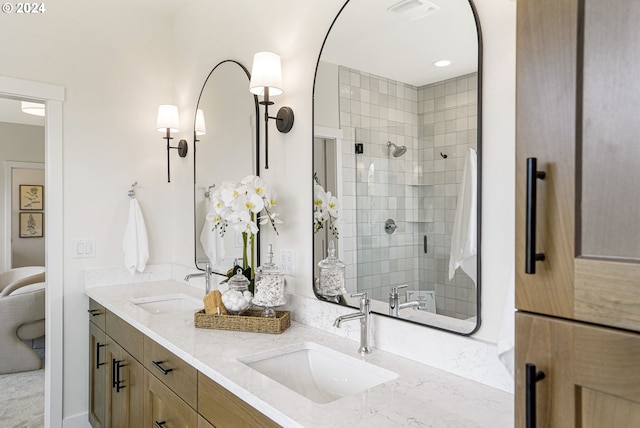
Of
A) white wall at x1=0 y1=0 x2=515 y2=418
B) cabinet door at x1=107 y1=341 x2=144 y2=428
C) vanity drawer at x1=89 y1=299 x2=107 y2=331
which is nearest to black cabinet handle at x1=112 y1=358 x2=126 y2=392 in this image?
cabinet door at x1=107 y1=341 x2=144 y2=428

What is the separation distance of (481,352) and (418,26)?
993 mm

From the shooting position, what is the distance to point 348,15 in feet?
5.33

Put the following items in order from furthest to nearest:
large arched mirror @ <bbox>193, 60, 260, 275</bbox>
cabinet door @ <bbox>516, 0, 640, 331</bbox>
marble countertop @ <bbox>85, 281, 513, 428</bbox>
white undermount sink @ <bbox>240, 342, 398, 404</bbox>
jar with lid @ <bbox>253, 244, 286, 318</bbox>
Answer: large arched mirror @ <bbox>193, 60, 260, 275</bbox>, jar with lid @ <bbox>253, 244, 286, 318</bbox>, white undermount sink @ <bbox>240, 342, 398, 404</bbox>, marble countertop @ <bbox>85, 281, 513, 428</bbox>, cabinet door @ <bbox>516, 0, 640, 331</bbox>

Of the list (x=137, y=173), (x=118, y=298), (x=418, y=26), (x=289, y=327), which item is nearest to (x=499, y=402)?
(x=289, y=327)

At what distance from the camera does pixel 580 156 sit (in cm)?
58

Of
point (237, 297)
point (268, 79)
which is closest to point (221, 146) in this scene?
point (268, 79)

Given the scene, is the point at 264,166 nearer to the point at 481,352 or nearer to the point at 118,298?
the point at 118,298

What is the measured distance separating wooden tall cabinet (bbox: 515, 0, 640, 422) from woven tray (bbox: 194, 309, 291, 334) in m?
1.17

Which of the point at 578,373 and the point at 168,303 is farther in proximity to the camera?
the point at 168,303

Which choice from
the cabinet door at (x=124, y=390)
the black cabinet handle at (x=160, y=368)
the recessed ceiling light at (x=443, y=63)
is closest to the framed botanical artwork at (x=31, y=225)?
the cabinet door at (x=124, y=390)

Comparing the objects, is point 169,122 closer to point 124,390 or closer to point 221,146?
point 221,146

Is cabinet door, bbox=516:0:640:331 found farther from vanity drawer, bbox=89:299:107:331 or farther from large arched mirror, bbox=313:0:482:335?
vanity drawer, bbox=89:299:107:331

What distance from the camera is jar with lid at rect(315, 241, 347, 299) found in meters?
1.70

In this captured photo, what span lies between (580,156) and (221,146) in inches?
82.2
